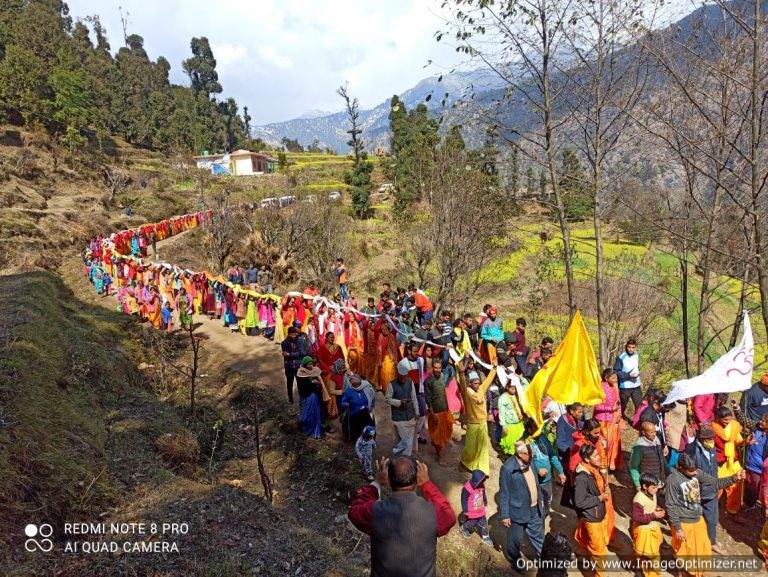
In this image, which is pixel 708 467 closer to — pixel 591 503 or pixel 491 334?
pixel 591 503

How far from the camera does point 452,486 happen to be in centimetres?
679

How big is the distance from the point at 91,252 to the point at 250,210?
8.22 m

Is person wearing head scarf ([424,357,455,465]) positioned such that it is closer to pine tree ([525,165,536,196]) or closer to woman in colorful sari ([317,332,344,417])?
woman in colorful sari ([317,332,344,417])

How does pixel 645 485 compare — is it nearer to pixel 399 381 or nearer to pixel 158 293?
pixel 399 381

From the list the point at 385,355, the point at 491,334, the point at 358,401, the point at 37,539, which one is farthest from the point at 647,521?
the point at 37,539

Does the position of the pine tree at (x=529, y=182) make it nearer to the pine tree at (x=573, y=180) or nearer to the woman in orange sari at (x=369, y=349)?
the pine tree at (x=573, y=180)

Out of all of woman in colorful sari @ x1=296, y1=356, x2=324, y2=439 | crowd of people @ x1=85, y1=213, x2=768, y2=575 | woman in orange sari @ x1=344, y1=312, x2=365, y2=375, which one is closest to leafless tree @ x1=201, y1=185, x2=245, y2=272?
crowd of people @ x1=85, y1=213, x2=768, y2=575

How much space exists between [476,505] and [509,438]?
1.05 metres

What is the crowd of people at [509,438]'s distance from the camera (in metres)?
4.89

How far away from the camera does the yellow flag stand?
238 inches

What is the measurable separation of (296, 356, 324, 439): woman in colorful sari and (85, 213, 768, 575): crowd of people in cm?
2

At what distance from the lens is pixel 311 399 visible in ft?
25.5

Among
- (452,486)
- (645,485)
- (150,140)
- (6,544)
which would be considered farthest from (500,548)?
(150,140)

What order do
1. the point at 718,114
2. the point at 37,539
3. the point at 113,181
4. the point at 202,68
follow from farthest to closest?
the point at 202,68, the point at 113,181, the point at 718,114, the point at 37,539
